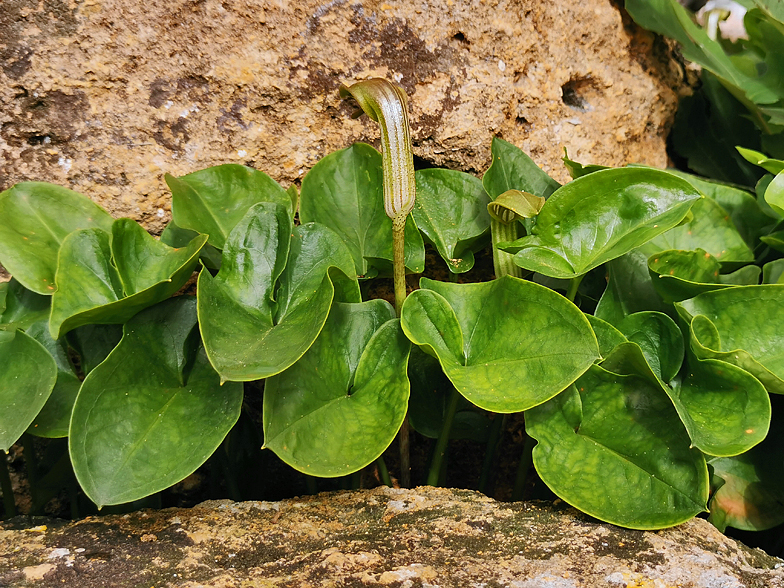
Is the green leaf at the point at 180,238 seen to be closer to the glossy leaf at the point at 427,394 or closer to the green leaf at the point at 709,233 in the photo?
the glossy leaf at the point at 427,394

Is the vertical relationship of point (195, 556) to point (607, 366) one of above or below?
below

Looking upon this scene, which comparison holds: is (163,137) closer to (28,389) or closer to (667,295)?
(28,389)

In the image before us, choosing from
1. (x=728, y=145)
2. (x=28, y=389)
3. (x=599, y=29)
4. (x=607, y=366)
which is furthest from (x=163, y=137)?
(x=728, y=145)

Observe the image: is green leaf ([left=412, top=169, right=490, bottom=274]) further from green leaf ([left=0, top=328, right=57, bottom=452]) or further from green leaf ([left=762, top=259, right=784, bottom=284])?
green leaf ([left=0, top=328, right=57, bottom=452])

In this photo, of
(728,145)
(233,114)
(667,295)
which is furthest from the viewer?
(728,145)

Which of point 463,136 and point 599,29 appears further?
point 599,29

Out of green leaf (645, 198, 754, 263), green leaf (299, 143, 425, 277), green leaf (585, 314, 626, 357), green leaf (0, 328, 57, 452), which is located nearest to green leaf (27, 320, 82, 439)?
green leaf (0, 328, 57, 452)
